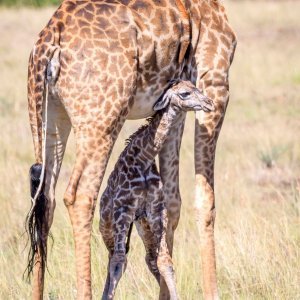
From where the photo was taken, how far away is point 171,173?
6.45 m

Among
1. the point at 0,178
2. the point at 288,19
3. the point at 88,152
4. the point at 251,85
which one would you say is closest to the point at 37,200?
the point at 88,152

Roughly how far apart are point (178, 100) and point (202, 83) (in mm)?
585

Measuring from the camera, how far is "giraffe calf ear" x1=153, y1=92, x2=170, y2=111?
5.80 metres

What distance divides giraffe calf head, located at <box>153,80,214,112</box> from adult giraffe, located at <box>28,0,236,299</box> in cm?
6

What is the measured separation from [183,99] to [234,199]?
3.26 m

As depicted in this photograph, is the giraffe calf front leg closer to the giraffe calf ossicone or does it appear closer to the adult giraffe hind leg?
the giraffe calf ossicone

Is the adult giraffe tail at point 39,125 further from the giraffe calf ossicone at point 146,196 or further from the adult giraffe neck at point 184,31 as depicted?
the adult giraffe neck at point 184,31

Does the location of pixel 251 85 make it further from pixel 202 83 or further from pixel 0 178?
pixel 202 83

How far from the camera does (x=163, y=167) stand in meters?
6.44

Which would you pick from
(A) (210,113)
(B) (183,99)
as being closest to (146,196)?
(B) (183,99)

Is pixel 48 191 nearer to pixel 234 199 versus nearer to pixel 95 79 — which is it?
pixel 95 79

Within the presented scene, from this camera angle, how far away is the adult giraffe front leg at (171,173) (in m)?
6.41

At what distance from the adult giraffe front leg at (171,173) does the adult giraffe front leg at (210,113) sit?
0.48 feet

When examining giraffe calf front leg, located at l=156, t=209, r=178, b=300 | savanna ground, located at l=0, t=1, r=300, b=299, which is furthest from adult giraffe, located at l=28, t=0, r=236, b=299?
savanna ground, located at l=0, t=1, r=300, b=299
